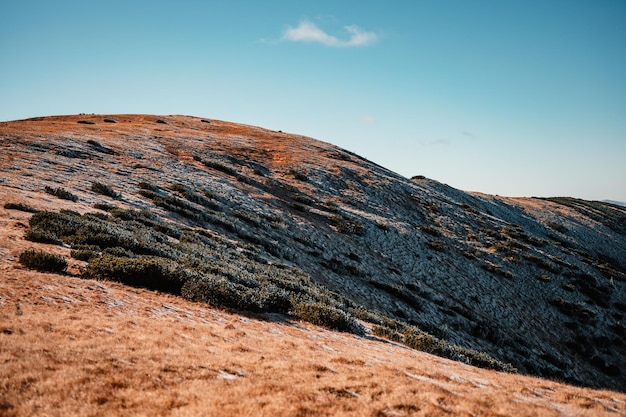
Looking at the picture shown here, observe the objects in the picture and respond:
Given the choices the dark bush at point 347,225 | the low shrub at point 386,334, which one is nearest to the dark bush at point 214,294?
the low shrub at point 386,334

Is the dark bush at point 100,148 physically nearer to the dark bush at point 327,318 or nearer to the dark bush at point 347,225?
the dark bush at point 347,225

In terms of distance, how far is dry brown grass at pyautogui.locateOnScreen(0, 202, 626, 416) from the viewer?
6242 millimetres

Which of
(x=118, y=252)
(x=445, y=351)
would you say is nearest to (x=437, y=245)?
(x=445, y=351)

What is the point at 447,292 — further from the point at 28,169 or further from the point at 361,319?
the point at 28,169

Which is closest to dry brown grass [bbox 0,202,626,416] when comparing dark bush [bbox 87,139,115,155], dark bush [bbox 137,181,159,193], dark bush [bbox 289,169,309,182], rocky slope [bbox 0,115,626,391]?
rocky slope [bbox 0,115,626,391]

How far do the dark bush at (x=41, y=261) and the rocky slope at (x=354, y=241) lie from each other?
3.76 feet

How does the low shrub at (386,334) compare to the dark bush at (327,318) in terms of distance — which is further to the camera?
the low shrub at (386,334)

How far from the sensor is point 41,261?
12242 millimetres

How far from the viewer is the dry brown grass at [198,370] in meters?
6.24

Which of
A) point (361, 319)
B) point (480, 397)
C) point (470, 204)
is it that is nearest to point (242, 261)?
point (361, 319)

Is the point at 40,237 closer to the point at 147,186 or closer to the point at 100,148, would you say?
the point at 147,186

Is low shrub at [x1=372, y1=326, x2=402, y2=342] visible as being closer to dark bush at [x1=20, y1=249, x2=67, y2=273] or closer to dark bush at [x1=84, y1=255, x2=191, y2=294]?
dark bush at [x1=84, y1=255, x2=191, y2=294]

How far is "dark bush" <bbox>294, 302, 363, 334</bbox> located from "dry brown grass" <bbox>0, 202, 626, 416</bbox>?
4.56 ft

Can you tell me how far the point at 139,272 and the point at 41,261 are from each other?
3042 mm
